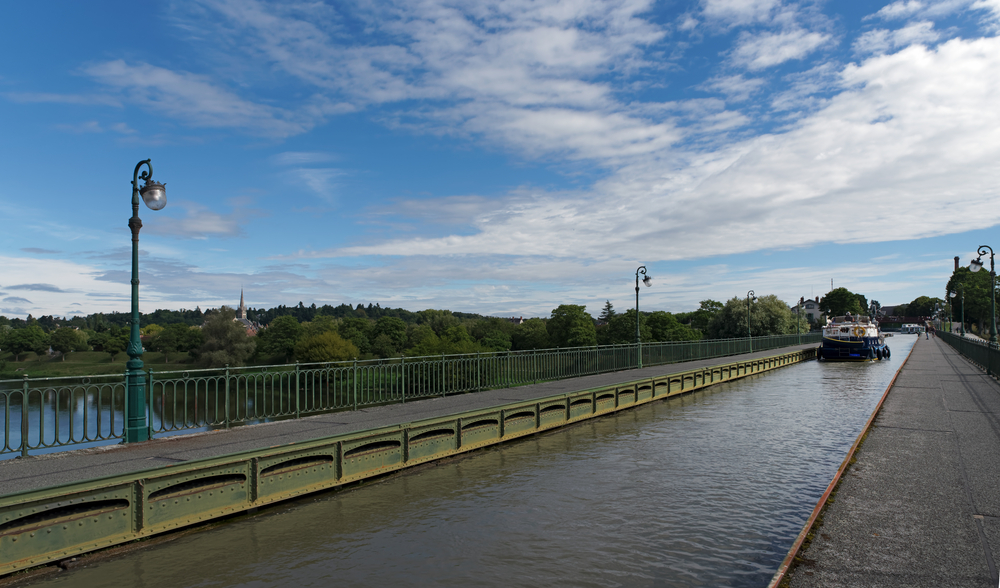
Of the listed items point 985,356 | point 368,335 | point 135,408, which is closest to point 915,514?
point 135,408

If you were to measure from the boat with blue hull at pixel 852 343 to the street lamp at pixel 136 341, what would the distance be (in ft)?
151

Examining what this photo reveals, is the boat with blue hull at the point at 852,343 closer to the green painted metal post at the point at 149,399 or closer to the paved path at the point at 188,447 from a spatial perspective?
the paved path at the point at 188,447

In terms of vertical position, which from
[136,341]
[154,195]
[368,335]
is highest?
[154,195]

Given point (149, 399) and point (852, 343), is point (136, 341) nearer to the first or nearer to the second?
point (149, 399)

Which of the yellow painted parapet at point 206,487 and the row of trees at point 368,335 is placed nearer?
the yellow painted parapet at point 206,487

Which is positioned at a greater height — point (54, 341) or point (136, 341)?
point (136, 341)

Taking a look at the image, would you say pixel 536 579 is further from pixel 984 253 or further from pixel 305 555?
pixel 984 253

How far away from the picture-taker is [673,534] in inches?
265

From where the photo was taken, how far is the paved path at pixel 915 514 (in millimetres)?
5113

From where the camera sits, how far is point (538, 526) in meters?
7.02

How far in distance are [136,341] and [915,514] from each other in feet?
40.3

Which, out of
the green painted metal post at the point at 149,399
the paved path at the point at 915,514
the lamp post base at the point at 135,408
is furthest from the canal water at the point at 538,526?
the lamp post base at the point at 135,408

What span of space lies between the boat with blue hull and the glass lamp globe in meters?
46.0

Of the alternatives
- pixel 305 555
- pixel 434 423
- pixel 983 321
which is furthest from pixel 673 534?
pixel 983 321
